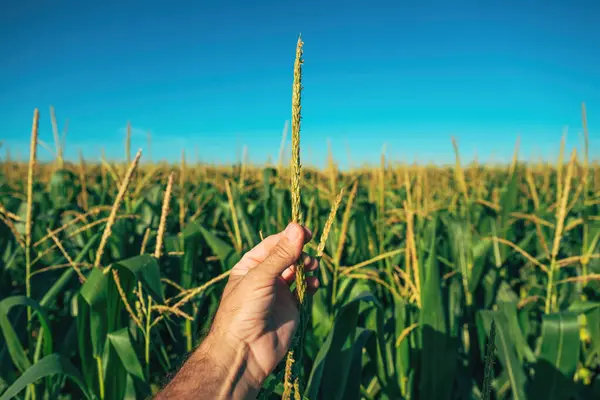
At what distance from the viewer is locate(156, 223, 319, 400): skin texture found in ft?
3.31

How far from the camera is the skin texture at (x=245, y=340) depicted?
1010mm

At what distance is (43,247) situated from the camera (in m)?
2.95

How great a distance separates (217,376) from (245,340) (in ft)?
0.34

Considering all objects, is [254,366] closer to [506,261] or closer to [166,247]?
[166,247]

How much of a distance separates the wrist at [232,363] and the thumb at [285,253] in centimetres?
24

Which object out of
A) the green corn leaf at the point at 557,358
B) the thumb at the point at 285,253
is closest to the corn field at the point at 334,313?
the green corn leaf at the point at 557,358

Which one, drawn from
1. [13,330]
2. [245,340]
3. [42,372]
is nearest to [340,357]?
[245,340]

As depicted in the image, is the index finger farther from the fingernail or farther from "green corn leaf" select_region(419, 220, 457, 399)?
"green corn leaf" select_region(419, 220, 457, 399)

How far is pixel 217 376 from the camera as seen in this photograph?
1066 millimetres

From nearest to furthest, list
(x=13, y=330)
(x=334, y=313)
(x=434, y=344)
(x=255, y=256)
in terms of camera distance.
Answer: (x=255, y=256) < (x=13, y=330) < (x=434, y=344) < (x=334, y=313)

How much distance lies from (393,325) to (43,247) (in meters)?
2.32

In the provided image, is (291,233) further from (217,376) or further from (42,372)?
(42,372)

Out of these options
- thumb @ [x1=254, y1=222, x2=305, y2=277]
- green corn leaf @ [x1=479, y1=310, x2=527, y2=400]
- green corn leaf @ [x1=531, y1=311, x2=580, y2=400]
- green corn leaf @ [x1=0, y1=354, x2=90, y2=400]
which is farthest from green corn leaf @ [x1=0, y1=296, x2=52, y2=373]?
green corn leaf @ [x1=531, y1=311, x2=580, y2=400]

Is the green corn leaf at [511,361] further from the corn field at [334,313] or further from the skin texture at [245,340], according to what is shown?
the skin texture at [245,340]
